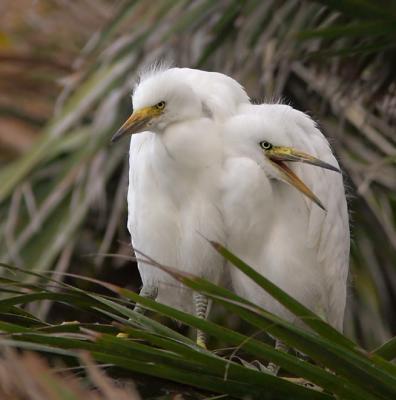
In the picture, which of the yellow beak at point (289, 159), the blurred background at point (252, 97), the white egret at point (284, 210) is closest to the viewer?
the yellow beak at point (289, 159)

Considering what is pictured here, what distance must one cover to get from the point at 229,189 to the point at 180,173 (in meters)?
0.11

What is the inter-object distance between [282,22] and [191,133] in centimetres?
97

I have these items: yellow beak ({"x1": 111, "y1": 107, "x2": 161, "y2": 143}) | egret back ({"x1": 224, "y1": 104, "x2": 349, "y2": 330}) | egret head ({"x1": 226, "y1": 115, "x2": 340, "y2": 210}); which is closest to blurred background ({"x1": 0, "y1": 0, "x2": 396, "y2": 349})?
egret back ({"x1": 224, "y1": 104, "x2": 349, "y2": 330})

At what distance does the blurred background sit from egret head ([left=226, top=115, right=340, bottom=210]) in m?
0.52

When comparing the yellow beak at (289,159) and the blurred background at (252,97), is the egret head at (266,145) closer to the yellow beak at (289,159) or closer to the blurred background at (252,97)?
Answer: the yellow beak at (289,159)

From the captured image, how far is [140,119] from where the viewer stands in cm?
212

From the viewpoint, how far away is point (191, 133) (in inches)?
86.3

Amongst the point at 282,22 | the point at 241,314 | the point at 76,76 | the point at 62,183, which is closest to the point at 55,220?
the point at 62,183

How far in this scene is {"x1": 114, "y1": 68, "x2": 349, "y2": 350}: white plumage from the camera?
7.11 feet

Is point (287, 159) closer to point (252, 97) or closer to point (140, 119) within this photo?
point (140, 119)

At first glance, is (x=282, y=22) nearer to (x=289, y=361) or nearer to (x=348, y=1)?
(x=348, y=1)

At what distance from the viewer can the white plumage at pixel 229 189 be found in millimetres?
2166

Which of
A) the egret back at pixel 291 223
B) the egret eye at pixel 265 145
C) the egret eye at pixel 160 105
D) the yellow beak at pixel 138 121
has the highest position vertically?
the egret eye at pixel 160 105

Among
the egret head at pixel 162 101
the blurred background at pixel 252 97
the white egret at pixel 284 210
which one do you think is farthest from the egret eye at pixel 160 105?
the blurred background at pixel 252 97
